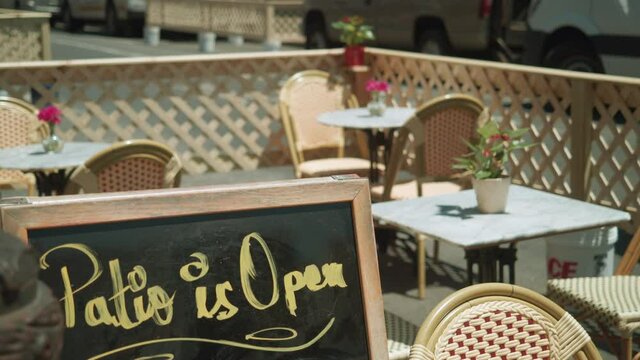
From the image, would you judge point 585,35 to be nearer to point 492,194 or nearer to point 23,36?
point 23,36

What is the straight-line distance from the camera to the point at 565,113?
701cm

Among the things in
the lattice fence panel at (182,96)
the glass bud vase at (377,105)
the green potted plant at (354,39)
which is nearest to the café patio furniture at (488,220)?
the glass bud vase at (377,105)

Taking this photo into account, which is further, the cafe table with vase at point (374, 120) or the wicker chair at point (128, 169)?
the cafe table with vase at point (374, 120)

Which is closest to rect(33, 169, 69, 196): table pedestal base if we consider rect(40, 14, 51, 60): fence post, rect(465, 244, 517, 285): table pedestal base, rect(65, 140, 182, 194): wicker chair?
rect(65, 140, 182, 194): wicker chair

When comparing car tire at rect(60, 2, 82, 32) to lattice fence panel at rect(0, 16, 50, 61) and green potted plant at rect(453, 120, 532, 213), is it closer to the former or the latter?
lattice fence panel at rect(0, 16, 50, 61)

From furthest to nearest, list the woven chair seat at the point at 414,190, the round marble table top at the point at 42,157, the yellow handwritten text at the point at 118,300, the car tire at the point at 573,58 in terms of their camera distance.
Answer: the car tire at the point at 573,58 → the woven chair seat at the point at 414,190 → the round marble table top at the point at 42,157 → the yellow handwritten text at the point at 118,300

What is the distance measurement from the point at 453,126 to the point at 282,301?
3.90 meters

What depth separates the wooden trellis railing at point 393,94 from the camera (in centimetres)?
651

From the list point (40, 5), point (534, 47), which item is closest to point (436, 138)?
point (534, 47)

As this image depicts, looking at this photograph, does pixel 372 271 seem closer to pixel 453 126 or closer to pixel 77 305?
pixel 77 305

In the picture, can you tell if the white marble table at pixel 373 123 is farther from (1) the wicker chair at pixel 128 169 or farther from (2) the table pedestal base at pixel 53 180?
(1) the wicker chair at pixel 128 169

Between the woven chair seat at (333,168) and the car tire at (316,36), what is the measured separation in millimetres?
9150

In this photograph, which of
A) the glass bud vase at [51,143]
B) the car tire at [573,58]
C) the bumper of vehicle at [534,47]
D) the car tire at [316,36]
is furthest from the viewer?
the car tire at [316,36]

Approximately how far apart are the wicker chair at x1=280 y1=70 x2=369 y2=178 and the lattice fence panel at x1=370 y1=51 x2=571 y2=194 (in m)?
0.83
